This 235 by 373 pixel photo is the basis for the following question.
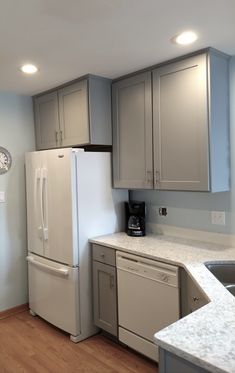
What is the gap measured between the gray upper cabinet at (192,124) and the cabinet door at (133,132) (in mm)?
91

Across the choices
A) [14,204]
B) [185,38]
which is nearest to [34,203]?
[14,204]

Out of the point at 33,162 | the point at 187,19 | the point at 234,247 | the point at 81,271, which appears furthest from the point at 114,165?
the point at 187,19

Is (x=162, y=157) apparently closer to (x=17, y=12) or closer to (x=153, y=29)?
(x=153, y=29)

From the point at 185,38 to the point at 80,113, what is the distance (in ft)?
3.90

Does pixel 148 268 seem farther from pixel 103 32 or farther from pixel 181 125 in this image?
pixel 103 32

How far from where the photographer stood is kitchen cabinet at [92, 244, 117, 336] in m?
2.62

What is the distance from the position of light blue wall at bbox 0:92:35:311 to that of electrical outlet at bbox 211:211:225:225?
198 cm

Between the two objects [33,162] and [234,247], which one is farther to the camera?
[33,162]

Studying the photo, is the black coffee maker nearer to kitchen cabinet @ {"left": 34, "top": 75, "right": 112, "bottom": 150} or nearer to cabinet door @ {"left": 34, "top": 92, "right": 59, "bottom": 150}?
kitchen cabinet @ {"left": 34, "top": 75, "right": 112, "bottom": 150}

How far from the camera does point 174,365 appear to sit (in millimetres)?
1101

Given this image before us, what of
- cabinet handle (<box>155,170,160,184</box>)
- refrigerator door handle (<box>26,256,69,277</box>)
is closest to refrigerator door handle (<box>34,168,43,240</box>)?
refrigerator door handle (<box>26,256,69,277</box>)

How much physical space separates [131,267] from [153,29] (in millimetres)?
1665

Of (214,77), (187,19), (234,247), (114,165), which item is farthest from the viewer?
(114,165)

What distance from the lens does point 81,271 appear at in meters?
2.76
